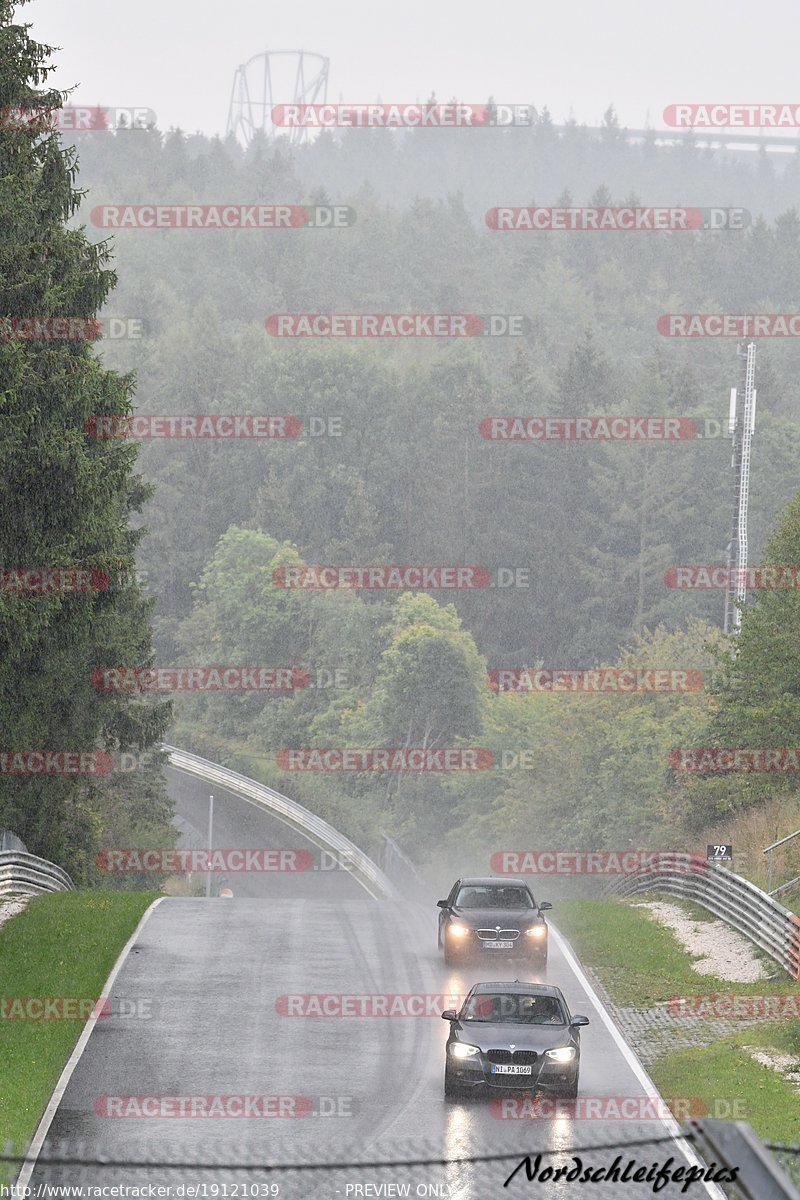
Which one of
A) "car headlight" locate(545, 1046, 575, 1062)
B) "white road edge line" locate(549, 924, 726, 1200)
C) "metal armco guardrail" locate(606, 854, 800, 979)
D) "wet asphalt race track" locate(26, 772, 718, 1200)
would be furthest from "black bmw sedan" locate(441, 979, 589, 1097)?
"metal armco guardrail" locate(606, 854, 800, 979)

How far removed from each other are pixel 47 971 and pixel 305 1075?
6.84 metres

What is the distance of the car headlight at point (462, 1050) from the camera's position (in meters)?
16.8

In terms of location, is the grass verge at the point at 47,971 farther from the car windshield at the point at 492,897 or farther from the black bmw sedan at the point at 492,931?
the car windshield at the point at 492,897

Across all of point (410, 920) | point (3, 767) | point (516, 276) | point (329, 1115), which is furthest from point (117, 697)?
point (516, 276)

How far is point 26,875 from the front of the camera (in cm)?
3169

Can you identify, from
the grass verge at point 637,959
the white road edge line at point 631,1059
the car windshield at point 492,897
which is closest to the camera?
the white road edge line at point 631,1059

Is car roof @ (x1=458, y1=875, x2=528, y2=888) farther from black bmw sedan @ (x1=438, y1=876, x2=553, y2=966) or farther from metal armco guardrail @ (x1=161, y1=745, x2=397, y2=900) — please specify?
metal armco guardrail @ (x1=161, y1=745, x2=397, y2=900)

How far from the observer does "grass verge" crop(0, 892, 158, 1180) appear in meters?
16.6

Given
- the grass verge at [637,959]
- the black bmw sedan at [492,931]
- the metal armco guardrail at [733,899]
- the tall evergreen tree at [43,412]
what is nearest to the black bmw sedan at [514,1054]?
the grass verge at [637,959]

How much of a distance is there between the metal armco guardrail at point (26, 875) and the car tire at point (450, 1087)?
15.0 metres

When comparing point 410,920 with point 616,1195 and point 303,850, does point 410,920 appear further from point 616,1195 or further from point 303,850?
point 303,850

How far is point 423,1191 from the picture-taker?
1372 cm

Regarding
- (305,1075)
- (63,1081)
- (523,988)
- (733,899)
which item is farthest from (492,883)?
(63,1081)

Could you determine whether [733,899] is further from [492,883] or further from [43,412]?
[43,412]
